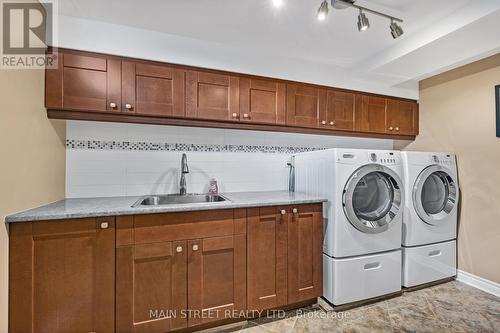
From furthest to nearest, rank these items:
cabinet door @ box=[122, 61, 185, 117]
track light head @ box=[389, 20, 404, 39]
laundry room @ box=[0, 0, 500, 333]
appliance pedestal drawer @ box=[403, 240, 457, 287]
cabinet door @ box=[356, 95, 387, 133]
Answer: cabinet door @ box=[356, 95, 387, 133], appliance pedestal drawer @ box=[403, 240, 457, 287], cabinet door @ box=[122, 61, 185, 117], track light head @ box=[389, 20, 404, 39], laundry room @ box=[0, 0, 500, 333]

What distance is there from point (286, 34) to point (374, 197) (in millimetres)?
1671

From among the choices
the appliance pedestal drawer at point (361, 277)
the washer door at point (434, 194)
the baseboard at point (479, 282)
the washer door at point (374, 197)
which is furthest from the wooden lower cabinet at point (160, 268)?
the baseboard at point (479, 282)

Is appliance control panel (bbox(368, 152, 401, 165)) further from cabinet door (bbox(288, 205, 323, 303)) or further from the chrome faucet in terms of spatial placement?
the chrome faucet

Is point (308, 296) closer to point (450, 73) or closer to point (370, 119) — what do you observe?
point (370, 119)

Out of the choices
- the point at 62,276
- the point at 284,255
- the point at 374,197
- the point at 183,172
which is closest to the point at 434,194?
the point at 374,197

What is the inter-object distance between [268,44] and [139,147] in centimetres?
154

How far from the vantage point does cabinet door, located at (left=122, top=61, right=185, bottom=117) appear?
1812 millimetres

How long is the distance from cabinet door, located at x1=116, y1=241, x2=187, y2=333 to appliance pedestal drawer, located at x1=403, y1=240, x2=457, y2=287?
6.75 feet

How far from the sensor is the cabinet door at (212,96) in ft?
6.46

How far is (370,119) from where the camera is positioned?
2.64 meters

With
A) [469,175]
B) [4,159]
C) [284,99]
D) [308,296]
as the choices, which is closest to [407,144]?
[469,175]

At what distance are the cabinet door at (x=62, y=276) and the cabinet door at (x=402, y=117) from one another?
3.01m
